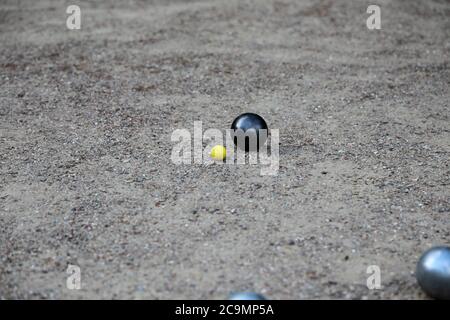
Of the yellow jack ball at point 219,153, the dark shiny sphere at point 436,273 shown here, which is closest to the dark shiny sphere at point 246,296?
the dark shiny sphere at point 436,273

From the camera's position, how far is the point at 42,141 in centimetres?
653

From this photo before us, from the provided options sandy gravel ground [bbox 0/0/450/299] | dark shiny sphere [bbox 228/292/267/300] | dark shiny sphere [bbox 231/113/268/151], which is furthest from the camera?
dark shiny sphere [bbox 231/113/268/151]

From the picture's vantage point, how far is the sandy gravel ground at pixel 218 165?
4.48 meters

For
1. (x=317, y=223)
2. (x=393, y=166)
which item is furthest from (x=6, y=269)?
(x=393, y=166)

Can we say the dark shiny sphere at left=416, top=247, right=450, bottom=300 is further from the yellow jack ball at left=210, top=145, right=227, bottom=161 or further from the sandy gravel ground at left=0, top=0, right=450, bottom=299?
the yellow jack ball at left=210, top=145, right=227, bottom=161

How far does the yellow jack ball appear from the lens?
6.00 metres

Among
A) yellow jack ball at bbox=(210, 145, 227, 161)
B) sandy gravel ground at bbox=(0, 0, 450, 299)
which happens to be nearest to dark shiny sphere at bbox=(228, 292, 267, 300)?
sandy gravel ground at bbox=(0, 0, 450, 299)

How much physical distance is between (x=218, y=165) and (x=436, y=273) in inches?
104

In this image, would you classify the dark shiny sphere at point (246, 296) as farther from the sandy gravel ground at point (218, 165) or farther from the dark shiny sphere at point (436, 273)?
the dark shiny sphere at point (436, 273)

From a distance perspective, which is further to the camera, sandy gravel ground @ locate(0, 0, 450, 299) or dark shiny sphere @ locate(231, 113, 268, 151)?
dark shiny sphere @ locate(231, 113, 268, 151)

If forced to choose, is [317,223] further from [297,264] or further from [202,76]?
[202,76]

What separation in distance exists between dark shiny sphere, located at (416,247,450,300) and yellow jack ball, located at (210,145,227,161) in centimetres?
253

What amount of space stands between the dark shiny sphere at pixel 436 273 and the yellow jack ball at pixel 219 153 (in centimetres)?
253
